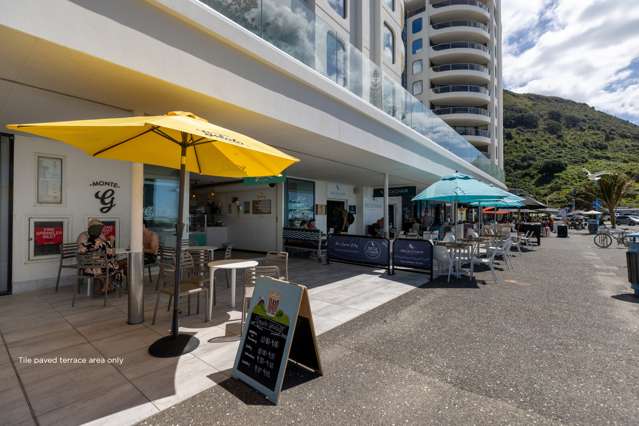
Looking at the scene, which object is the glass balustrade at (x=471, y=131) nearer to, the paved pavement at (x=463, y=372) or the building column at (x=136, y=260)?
the paved pavement at (x=463, y=372)

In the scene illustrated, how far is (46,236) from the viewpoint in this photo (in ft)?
19.3

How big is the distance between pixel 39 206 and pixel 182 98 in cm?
402

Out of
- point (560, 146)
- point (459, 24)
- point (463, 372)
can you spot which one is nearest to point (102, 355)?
point (463, 372)

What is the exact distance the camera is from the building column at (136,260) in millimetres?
4191

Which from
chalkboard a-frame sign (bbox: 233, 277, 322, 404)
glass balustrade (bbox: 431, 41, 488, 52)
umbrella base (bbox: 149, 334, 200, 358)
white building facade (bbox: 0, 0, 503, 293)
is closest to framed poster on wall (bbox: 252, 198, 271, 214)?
white building facade (bbox: 0, 0, 503, 293)

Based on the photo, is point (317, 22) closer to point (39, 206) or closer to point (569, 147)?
point (39, 206)

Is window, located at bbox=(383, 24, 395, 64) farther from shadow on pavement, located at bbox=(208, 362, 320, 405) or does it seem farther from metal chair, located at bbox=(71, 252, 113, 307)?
shadow on pavement, located at bbox=(208, 362, 320, 405)

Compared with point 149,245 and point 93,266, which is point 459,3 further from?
point 93,266

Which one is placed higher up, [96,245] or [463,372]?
[96,245]

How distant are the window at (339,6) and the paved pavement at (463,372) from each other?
1241 cm

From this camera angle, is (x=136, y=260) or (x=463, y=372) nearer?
(x=463, y=372)

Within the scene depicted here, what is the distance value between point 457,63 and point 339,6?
35.9 metres

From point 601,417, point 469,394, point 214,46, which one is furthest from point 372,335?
point 214,46

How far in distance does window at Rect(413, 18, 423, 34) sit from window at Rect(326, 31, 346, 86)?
139ft
